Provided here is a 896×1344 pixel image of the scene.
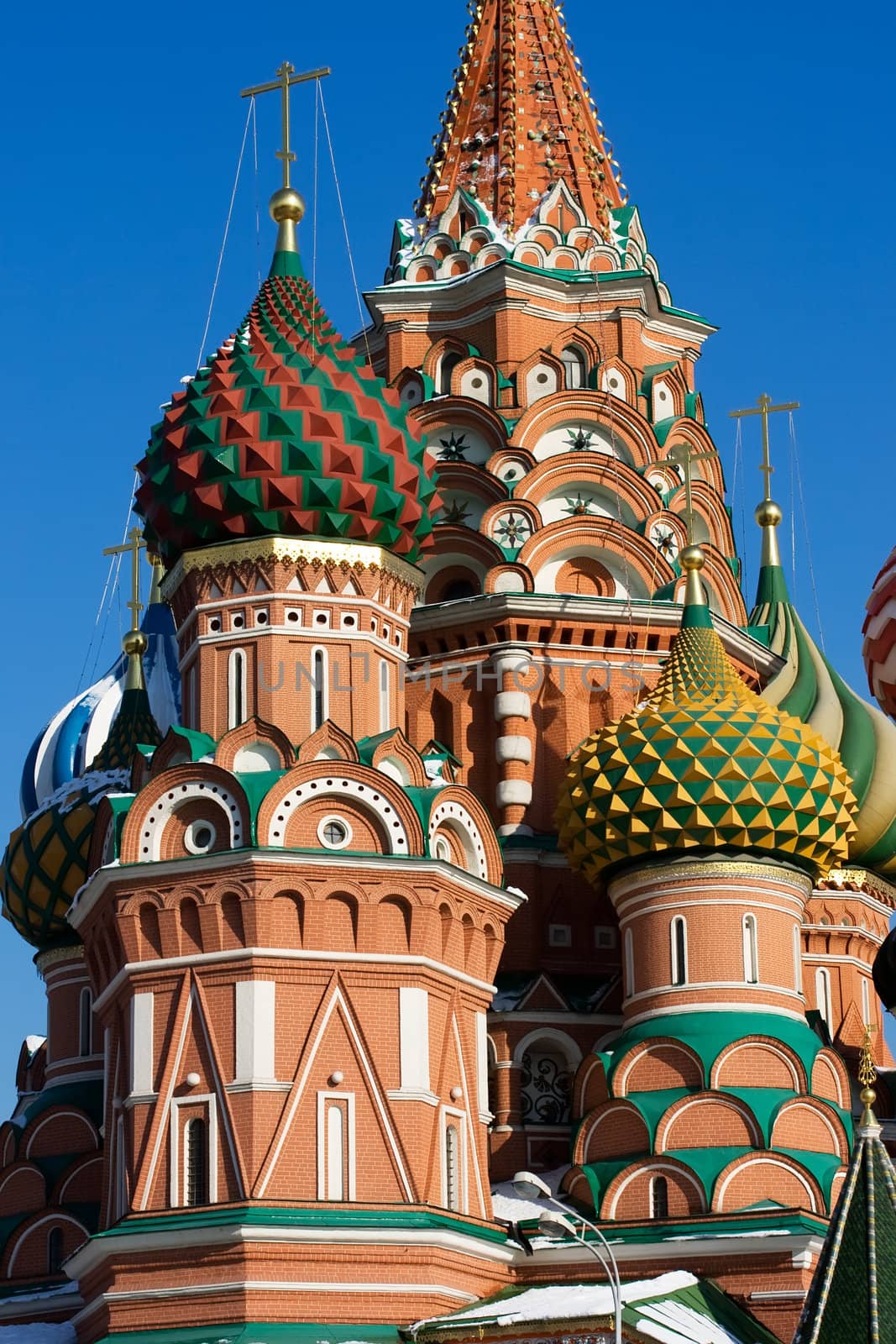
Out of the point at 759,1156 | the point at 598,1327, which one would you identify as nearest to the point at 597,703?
the point at 759,1156

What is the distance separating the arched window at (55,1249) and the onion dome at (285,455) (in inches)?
245

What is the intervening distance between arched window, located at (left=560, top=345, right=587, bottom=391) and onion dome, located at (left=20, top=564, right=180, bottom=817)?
494 centimetres

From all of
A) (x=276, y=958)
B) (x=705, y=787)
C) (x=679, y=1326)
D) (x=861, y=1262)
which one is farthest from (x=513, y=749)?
(x=861, y=1262)

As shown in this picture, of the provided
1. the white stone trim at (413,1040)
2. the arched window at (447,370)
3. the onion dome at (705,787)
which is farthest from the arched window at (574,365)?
the white stone trim at (413,1040)

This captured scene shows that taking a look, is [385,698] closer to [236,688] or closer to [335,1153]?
[236,688]

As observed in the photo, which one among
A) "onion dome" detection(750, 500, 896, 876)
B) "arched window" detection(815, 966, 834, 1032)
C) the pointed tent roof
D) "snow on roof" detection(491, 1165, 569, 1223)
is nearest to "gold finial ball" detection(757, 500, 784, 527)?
"onion dome" detection(750, 500, 896, 876)

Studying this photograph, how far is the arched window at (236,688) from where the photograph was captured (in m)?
25.5

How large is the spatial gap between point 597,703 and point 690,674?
7.10 ft

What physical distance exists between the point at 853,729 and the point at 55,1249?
32.1 ft

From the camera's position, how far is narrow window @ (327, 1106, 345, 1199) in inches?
925

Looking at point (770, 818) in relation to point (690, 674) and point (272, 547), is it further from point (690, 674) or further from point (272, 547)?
point (272, 547)

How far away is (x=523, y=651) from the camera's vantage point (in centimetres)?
2902

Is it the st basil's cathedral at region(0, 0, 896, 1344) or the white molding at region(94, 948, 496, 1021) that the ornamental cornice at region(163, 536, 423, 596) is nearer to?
the st basil's cathedral at region(0, 0, 896, 1344)

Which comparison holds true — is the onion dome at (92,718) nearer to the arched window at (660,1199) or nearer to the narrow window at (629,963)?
the narrow window at (629,963)
